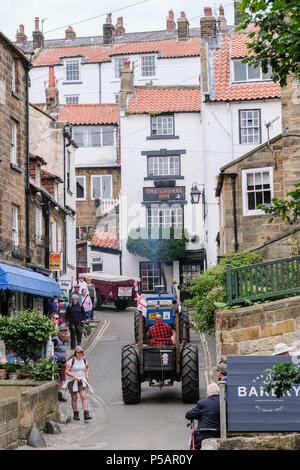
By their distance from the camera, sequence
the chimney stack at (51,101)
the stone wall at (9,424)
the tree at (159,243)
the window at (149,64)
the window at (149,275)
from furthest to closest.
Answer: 1. the window at (149,64)
2. the window at (149,275)
3. the chimney stack at (51,101)
4. the tree at (159,243)
5. the stone wall at (9,424)

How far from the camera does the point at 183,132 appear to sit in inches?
1823

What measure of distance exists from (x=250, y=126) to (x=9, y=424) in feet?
98.5

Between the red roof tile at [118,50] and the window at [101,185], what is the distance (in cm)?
1777

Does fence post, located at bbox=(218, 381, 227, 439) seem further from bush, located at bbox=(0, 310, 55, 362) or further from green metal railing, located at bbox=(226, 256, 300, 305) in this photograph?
green metal railing, located at bbox=(226, 256, 300, 305)

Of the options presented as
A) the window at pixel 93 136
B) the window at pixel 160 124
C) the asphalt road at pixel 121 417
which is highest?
the window at pixel 93 136

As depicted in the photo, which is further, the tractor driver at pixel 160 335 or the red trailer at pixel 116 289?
the red trailer at pixel 116 289

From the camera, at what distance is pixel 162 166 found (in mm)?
46500

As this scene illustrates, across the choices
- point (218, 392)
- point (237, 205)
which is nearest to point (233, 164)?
point (237, 205)

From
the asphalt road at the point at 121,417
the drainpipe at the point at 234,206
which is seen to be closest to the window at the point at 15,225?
the asphalt road at the point at 121,417

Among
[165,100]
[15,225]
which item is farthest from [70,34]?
[15,225]

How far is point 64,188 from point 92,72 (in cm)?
3057

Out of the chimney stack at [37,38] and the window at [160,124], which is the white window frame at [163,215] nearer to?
the window at [160,124]

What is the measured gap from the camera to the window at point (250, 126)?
40.8 meters

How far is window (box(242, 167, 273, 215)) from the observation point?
2767 centimetres
